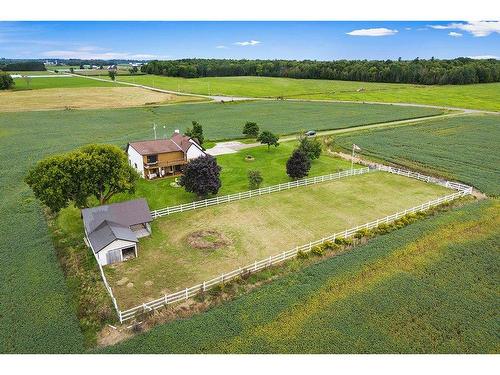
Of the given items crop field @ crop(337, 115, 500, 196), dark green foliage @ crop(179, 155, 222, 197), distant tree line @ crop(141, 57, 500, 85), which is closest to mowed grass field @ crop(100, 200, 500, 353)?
dark green foliage @ crop(179, 155, 222, 197)

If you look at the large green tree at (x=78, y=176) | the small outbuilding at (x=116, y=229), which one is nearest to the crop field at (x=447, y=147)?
the small outbuilding at (x=116, y=229)

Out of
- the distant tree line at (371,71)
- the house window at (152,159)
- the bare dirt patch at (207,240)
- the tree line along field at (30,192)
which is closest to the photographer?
the tree line along field at (30,192)

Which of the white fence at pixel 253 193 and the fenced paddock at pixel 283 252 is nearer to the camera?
the fenced paddock at pixel 283 252

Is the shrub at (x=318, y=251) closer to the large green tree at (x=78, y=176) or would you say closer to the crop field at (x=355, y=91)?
the large green tree at (x=78, y=176)

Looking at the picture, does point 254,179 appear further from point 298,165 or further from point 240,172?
point 240,172

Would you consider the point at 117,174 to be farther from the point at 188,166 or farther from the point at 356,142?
the point at 356,142

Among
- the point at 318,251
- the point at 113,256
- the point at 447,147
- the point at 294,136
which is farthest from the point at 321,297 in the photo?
the point at 294,136
